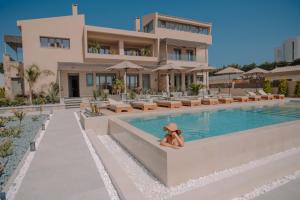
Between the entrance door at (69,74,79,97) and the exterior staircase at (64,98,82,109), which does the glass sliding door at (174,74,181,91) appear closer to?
the entrance door at (69,74,79,97)

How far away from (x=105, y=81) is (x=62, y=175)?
18.8m

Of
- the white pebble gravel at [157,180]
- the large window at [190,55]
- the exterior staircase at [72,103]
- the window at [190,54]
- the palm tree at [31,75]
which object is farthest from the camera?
the window at [190,54]

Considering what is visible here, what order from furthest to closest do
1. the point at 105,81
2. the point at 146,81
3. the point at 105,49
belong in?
the point at 146,81 < the point at 105,49 < the point at 105,81

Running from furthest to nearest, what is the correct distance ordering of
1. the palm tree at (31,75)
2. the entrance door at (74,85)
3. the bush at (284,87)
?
the bush at (284,87) → the entrance door at (74,85) → the palm tree at (31,75)

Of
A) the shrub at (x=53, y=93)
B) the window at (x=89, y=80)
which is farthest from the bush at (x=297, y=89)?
the shrub at (x=53, y=93)

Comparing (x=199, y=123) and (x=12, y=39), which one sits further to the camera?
(x=12, y=39)

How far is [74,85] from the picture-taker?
841 inches

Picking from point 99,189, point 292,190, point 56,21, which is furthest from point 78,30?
point 292,190

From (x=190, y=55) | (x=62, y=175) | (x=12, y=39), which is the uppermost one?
(x=12, y=39)

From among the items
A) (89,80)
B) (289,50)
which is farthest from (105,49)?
(289,50)

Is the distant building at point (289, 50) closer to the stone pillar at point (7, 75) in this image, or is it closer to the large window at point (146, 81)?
the large window at point (146, 81)

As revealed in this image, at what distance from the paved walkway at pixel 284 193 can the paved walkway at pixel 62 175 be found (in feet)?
10.2

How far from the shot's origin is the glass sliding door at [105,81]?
22011 mm

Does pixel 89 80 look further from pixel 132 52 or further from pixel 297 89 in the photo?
pixel 297 89
